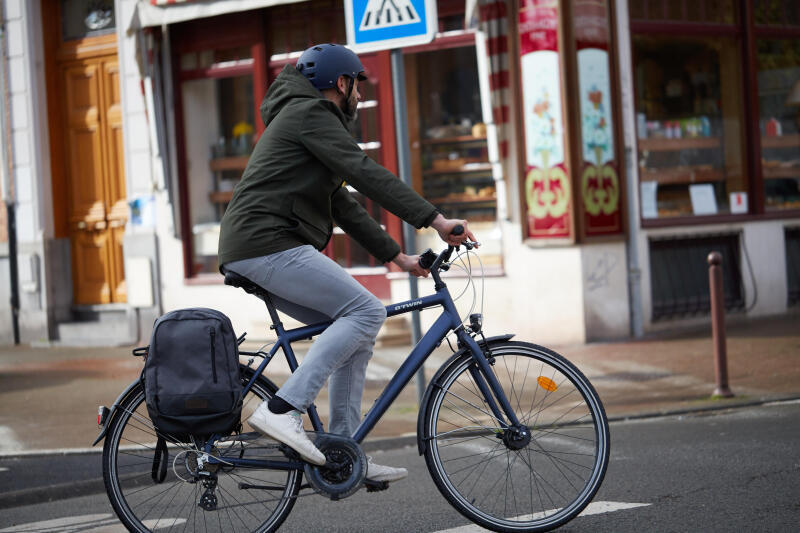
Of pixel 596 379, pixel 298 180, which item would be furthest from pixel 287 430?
pixel 596 379

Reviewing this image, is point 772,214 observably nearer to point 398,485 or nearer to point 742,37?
point 742,37

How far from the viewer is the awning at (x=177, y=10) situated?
11.4 meters

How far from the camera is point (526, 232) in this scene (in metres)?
11.0

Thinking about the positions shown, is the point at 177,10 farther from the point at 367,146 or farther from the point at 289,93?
the point at 289,93

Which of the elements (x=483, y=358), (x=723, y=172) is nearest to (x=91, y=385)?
(x=483, y=358)

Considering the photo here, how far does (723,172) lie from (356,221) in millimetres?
8170

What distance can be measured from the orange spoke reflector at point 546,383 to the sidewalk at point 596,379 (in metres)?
2.10

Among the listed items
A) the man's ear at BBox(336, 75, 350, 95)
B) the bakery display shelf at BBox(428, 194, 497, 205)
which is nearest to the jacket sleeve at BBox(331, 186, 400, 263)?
the man's ear at BBox(336, 75, 350, 95)

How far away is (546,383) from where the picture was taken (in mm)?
4422

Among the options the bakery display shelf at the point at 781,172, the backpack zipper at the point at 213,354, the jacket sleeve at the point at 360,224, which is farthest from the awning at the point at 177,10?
the backpack zipper at the point at 213,354

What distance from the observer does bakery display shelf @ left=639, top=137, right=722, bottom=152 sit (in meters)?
11.5

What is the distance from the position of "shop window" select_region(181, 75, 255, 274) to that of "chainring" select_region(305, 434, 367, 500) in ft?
28.3

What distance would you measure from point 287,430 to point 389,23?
3.70 m

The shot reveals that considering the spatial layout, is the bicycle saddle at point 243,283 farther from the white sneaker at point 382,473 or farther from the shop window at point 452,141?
the shop window at point 452,141
